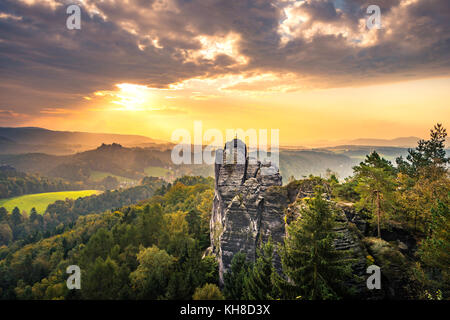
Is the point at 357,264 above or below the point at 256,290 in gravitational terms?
above

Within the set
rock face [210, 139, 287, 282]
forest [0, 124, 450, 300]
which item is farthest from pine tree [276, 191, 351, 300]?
rock face [210, 139, 287, 282]

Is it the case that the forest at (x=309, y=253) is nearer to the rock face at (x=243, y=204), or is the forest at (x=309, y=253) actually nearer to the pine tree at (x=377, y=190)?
the pine tree at (x=377, y=190)

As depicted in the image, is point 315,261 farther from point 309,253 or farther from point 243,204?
point 243,204

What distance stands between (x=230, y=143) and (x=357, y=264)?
1131 inches

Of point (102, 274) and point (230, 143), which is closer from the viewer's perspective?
point (102, 274)

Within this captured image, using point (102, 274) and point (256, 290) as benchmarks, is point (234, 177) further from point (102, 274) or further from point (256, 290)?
point (102, 274)

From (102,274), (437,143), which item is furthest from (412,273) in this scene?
(102,274)

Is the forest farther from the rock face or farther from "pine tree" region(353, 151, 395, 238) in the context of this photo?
the rock face

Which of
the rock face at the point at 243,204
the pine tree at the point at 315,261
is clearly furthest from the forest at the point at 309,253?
the rock face at the point at 243,204

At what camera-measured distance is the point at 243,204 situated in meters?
35.2

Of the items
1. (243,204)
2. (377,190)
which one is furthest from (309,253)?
(243,204)

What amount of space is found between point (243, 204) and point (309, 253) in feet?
63.9

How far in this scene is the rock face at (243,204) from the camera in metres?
32.4

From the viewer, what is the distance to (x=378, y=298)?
17.3 m
